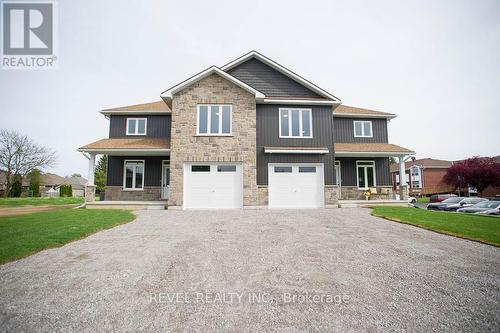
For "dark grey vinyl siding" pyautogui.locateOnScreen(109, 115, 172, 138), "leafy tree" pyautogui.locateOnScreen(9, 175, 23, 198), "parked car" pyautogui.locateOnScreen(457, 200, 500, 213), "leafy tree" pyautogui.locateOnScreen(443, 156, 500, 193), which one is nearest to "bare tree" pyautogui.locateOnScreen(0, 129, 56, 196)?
"leafy tree" pyautogui.locateOnScreen(9, 175, 23, 198)

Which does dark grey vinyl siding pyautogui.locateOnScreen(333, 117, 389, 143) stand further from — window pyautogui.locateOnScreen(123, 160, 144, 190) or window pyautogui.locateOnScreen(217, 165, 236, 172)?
window pyautogui.locateOnScreen(123, 160, 144, 190)

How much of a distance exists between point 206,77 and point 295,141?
22.1ft

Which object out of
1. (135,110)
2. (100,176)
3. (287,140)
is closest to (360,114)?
(287,140)

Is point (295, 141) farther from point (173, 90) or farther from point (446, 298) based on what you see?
point (446, 298)

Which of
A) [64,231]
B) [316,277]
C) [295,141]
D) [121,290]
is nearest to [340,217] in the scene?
[295,141]

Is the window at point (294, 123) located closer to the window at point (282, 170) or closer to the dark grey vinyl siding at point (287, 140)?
the dark grey vinyl siding at point (287, 140)

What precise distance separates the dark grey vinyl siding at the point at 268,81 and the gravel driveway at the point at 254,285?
35.1 ft

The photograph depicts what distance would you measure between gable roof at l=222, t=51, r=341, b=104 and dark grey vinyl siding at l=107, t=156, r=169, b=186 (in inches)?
322

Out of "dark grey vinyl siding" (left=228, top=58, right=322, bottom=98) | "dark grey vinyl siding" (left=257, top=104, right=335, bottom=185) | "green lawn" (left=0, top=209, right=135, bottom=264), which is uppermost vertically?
"dark grey vinyl siding" (left=228, top=58, right=322, bottom=98)

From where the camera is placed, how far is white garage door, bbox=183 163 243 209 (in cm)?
1289

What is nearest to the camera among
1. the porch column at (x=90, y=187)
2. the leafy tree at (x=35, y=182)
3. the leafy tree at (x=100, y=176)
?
the porch column at (x=90, y=187)

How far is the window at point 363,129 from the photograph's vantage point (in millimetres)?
17625

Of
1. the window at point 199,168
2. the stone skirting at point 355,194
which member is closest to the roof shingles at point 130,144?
the window at point 199,168

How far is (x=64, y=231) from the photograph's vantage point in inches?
281
